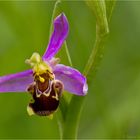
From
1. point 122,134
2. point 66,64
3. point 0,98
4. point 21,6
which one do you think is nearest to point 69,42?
point 21,6

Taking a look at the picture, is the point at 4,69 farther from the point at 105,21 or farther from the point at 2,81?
the point at 105,21

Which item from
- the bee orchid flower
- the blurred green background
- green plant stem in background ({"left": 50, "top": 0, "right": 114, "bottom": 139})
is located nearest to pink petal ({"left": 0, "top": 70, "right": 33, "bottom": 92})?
the bee orchid flower

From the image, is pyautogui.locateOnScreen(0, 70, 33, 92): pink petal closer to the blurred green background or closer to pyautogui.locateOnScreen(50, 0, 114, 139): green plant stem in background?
pyautogui.locateOnScreen(50, 0, 114, 139): green plant stem in background

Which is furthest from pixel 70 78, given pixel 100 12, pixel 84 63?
pixel 84 63

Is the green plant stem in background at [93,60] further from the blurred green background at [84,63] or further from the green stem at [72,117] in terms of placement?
the blurred green background at [84,63]

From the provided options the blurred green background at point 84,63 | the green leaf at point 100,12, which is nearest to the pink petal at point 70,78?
the green leaf at point 100,12
